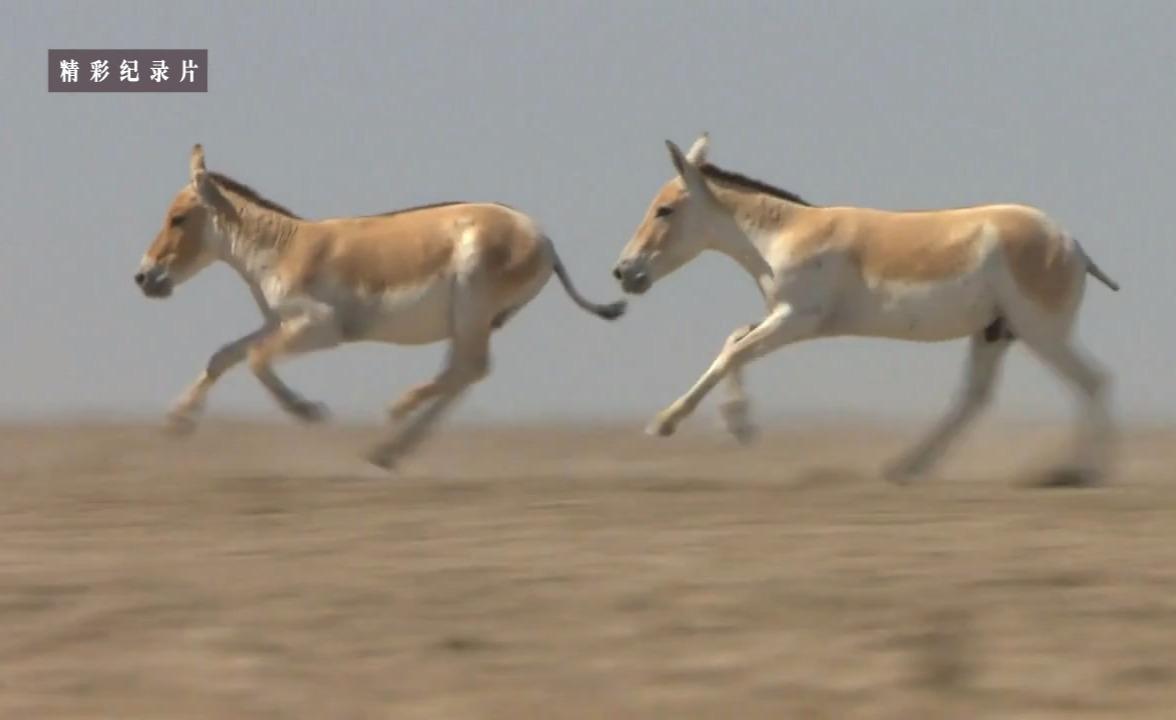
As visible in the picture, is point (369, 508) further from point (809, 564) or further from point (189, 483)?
point (809, 564)

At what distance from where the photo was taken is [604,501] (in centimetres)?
902

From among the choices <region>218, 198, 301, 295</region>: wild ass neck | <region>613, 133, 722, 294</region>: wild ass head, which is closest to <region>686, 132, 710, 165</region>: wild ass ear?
<region>613, 133, 722, 294</region>: wild ass head

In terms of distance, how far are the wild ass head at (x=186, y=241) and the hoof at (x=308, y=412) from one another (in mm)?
1348

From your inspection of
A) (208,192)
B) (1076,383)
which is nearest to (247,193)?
(208,192)

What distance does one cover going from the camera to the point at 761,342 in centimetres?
1019

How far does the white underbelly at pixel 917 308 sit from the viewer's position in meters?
10.2

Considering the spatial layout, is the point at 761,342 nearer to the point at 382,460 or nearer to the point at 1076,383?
the point at 1076,383

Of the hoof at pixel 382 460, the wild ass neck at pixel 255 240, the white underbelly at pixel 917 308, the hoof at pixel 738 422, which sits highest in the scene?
the white underbelly at pixel 917 308

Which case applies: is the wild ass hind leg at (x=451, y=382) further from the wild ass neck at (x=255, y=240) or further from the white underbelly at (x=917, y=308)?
the white underbelly at (x=917, y=308)

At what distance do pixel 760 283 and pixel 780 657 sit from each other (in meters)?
5.29

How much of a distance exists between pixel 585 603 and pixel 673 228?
505cm

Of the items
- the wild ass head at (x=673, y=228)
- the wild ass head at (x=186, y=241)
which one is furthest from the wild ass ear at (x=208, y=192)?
the wild ass head at (x=673, y=228)

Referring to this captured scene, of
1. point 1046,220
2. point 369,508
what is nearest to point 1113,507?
point 1046,220

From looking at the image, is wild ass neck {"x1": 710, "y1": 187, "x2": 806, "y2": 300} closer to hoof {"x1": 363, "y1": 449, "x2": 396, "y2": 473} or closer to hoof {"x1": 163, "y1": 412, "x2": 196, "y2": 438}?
hoof {"x1": 363, "y1": 449, "x2": 396, "y2": 473}
